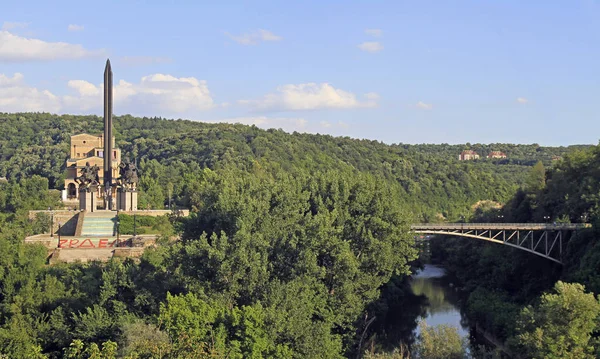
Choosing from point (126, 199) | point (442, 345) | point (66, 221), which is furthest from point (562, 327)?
point (66, 221)

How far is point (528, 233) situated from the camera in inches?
2398

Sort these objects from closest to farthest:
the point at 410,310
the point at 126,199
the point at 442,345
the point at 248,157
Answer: the point at 442,345
the point at 410,310
the point at 126,199
the point at 248,157

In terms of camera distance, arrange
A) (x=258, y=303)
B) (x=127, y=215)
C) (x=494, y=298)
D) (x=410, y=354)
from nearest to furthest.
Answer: (x=258, y=303) → (x=410, y=354) → (x=494, y=298) → (x=127, y=215)

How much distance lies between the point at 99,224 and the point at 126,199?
3.90 meters

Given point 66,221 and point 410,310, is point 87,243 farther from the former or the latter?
point 410,310

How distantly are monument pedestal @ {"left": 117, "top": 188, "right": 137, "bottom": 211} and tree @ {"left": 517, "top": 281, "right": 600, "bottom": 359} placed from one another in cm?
3644

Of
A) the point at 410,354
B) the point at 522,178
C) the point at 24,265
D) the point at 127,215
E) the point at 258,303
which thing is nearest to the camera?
the point at 258,303

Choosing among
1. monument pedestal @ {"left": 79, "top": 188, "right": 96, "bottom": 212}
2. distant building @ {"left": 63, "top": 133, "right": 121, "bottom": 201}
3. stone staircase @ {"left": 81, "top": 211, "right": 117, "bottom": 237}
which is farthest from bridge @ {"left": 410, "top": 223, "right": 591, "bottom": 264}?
distant building @ {"left": 63, "top": 133, "right": 121, "bottom": 201}

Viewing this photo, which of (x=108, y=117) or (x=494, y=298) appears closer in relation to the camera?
(x=494, y=298)

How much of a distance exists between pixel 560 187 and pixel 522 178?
3410 inches

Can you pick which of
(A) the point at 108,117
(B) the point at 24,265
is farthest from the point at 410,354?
(A) the point at 108,117

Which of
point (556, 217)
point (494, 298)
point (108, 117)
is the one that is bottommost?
point (494, 298)

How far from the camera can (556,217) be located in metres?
66.2

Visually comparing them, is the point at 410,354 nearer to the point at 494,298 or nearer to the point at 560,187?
the point at 494,298
